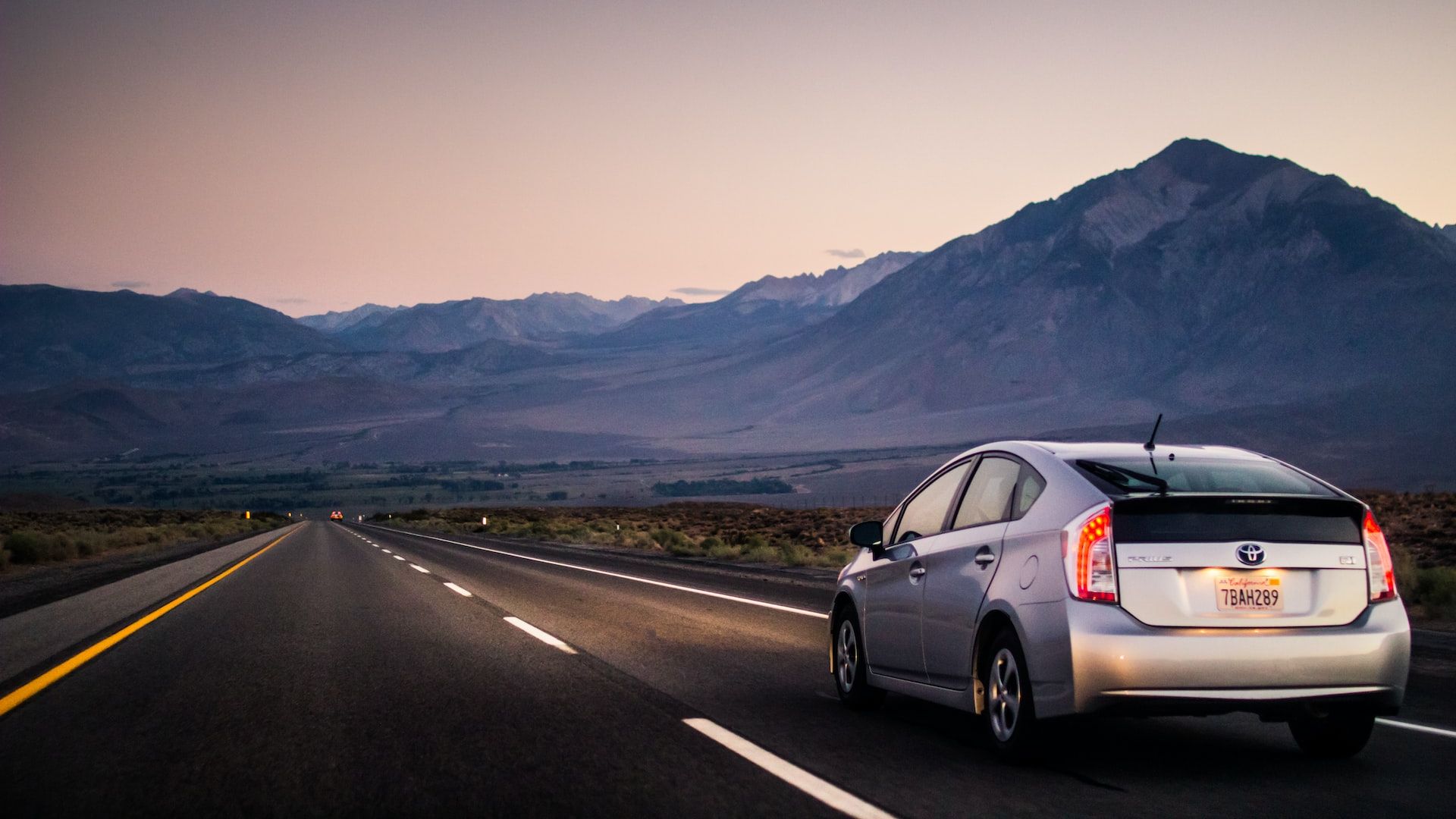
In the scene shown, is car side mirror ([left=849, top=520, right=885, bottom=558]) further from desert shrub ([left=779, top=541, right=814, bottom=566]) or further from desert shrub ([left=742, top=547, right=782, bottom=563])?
desert shrub ([left=742, top=547, right=782, bottom=563])

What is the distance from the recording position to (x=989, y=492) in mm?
7883

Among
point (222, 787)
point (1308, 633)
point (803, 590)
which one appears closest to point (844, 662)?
point (1308, 633)

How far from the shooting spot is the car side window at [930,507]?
8266 millimetres

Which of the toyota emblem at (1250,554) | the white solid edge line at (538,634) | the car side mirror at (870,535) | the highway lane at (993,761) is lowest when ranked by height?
the highway lane at (993,761)

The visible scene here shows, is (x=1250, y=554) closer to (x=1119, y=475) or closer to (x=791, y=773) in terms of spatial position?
(x=1119, y=475)

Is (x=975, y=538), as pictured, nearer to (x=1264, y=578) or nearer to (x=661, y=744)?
(x=1264, y=578)

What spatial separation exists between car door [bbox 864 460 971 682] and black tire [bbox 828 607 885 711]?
136mm

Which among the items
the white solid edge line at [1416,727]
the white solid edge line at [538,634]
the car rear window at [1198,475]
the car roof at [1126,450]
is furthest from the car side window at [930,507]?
the white solid edge line at [538,634]

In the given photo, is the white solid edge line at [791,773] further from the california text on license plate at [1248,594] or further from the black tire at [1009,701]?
the california text on license plate at [1248,594]

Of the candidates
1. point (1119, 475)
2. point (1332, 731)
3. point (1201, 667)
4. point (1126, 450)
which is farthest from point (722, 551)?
point (1201, 667)

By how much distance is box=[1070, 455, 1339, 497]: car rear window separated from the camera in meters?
6.61

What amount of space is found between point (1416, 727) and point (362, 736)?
6.27 metres

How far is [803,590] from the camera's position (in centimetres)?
1912

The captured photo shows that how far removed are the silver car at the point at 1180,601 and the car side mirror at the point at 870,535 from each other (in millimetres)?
1300
